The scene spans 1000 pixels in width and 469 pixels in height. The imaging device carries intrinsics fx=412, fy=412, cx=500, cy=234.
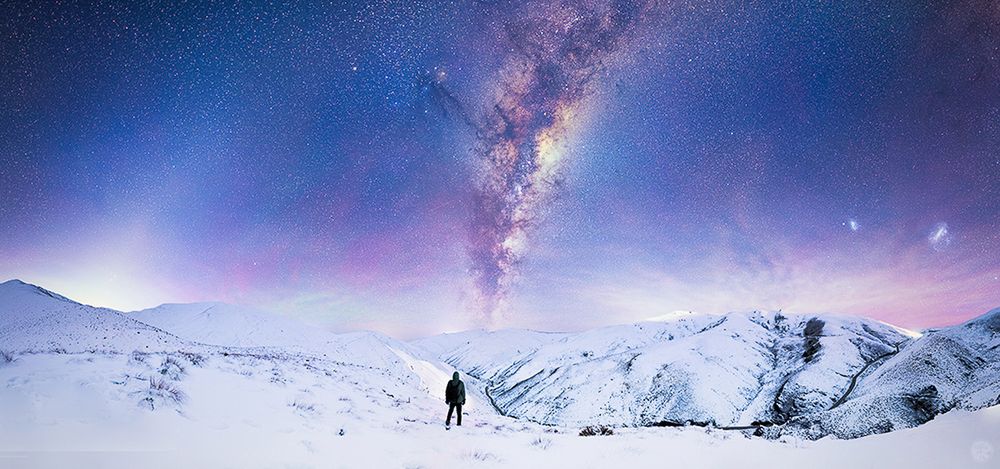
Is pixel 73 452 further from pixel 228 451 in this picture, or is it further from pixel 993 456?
pixel 993 456

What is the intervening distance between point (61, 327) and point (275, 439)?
8293 cm

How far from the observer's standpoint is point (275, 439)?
10109 millimetres

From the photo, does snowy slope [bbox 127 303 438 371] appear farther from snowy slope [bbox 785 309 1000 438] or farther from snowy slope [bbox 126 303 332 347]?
snowy slope [bbox 785 309 1000 438]

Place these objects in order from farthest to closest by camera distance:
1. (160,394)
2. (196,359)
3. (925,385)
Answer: (925,385), (196,359), (160,394)

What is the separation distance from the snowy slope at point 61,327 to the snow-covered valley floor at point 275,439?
38710 millimetres

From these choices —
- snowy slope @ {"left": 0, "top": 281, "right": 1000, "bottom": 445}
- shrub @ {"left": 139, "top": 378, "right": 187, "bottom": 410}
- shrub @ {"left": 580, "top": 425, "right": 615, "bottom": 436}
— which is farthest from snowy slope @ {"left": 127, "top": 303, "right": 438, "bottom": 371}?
shrub @ {"left": 139, "top": 378, "right": 187, "bottom": 410}

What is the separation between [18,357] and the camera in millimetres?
12133

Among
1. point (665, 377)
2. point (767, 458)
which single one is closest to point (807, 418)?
point (767, 458)

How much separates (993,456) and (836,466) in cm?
213

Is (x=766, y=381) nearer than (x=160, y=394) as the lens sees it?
No

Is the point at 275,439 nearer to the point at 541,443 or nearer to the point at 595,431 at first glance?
the point at 541,443

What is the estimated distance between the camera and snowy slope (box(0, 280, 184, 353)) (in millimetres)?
49562

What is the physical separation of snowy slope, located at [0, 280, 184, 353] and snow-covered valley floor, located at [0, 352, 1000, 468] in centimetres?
3871

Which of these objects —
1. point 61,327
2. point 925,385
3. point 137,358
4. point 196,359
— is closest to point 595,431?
point 137,358
